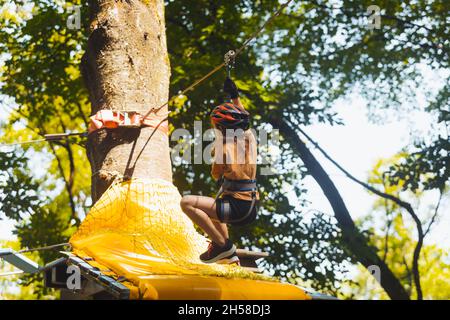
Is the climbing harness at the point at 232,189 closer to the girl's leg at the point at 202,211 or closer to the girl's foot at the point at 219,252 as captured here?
the girl's leg at the point at 202,211

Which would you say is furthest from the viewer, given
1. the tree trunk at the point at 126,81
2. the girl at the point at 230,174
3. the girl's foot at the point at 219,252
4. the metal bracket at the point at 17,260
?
the tree trunk at the point at 126,81

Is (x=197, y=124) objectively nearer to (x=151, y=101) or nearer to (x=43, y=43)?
(x=43, y=43)

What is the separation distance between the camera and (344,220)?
16.7 metres

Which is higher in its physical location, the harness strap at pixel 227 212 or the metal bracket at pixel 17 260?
the harness strap at pixel 227 212

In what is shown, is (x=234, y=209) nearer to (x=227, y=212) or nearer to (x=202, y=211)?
(x=227, y=212)

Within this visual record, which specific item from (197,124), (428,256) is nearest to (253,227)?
(197,124)

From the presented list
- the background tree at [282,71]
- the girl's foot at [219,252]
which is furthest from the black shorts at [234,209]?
the background tree at [282,71]

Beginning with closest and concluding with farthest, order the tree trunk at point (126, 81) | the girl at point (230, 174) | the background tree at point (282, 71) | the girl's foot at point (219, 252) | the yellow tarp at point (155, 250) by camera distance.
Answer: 1. the yellow tarp at point (155, 250)
2. the girl at point (230, 174)
3. the girl's foot at point (219, 252)
4. the tree trunk at point (126, 81)
5. the background tree at point (282, 71)

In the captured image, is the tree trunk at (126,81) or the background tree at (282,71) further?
the background tree at (282,71)

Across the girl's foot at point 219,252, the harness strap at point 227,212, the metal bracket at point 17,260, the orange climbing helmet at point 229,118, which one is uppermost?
the orange climbing helmet at point 229,118

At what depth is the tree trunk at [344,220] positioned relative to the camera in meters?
14.5

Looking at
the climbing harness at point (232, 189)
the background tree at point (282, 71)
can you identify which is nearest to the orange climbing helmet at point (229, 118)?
the climbing harness at point (232, 189)

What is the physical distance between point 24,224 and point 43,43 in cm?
448

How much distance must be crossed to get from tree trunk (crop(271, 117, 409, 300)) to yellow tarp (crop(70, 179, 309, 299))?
8.25 metres
